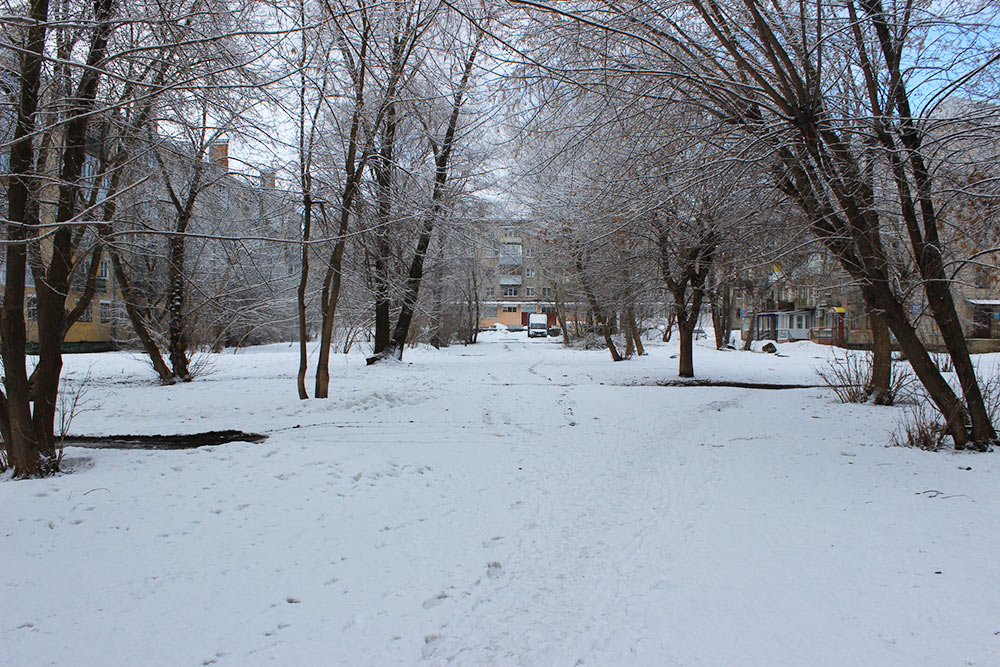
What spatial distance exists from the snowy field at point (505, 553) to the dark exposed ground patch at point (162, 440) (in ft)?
1.86

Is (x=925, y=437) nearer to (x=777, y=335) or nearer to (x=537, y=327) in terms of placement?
(x=777, y=335)

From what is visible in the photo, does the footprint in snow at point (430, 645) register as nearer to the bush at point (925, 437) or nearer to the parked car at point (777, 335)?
the bush at point (925, 437)

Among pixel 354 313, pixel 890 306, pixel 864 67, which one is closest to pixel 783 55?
pixel 864 67

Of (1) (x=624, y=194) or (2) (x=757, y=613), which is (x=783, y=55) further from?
(2) (x=757, y=613)

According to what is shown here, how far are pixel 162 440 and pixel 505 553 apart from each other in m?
5.28

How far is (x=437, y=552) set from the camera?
152 inches

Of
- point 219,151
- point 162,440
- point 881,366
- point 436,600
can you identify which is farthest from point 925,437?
point 219,151

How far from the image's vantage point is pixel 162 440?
7.03m

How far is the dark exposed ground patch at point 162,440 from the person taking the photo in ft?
21.9

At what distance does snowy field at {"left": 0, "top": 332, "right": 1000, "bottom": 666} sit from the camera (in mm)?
2705

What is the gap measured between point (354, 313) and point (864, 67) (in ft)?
58.4

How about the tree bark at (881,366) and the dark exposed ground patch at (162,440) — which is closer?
the dark exposed ground patch at (162,440)

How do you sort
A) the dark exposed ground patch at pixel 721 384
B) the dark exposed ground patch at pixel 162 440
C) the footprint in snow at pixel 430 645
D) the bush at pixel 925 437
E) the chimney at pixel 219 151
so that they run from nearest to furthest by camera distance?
the footprint in snow at pixel 430 645, the bush at pixel 925 437, the dark exposed ground patch at pixel 162 440, the chimney at pixel 219 151, the dark exposed ground patch at pixel 721 384

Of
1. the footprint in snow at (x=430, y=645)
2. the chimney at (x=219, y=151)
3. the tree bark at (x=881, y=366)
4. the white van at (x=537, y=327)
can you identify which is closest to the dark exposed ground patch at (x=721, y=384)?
the tree bark at (x=881, y=366)
